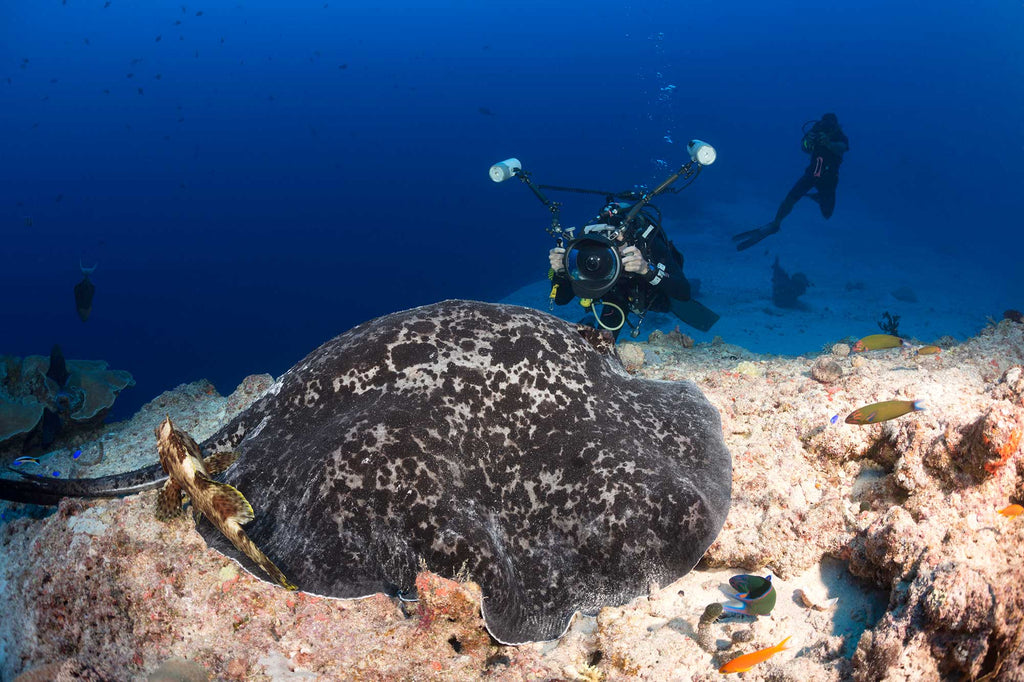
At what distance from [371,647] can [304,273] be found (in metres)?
41.1

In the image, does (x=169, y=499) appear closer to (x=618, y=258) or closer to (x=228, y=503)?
(x=228, y=503)

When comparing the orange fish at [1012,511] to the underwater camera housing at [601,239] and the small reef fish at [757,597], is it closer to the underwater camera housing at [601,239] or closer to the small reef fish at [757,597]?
the small reef fish at [757,597]

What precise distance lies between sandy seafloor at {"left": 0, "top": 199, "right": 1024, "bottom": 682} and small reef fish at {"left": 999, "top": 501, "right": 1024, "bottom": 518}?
54 millimetres

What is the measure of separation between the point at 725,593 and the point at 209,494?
9.03ft

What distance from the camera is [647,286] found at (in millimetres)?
6730

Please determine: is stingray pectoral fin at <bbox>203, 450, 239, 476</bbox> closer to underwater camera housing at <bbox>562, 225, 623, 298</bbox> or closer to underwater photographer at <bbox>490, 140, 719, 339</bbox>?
underwater photographer at <bbox>490, 140, 719, 339</bbox>

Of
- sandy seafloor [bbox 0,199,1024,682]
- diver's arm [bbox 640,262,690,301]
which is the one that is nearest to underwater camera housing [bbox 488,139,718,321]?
diver's arm [bbox 640,262,690,301]

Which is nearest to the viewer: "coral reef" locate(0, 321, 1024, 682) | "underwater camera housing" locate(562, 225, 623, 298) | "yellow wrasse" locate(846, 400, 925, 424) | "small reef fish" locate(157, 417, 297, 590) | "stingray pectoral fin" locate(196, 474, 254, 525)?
"coral reef" locate(0, 321, 1024, 682)

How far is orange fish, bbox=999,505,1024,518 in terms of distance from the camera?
2.35 m

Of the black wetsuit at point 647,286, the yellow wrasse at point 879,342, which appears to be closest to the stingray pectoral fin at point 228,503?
the black wetsuit at point 647,286

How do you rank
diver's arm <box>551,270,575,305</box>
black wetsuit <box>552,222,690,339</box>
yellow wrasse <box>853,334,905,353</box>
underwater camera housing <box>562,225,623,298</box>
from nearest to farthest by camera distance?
yellow wrasse <box>853,334,905,353</box>, underwater camera housing <box>562,225,623,298</box>, diver's arm <box>551,270,575,305</box>, black wetsuit <box>552,222,690,339</box>

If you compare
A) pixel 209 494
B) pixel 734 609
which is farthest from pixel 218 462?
pixel 734 609

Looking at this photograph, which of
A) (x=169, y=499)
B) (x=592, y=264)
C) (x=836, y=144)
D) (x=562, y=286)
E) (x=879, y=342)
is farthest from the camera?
(x=836, y=144)

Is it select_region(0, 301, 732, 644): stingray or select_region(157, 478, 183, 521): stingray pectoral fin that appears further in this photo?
select_region(157, 478, 183, 521): stingray pectoral fin
